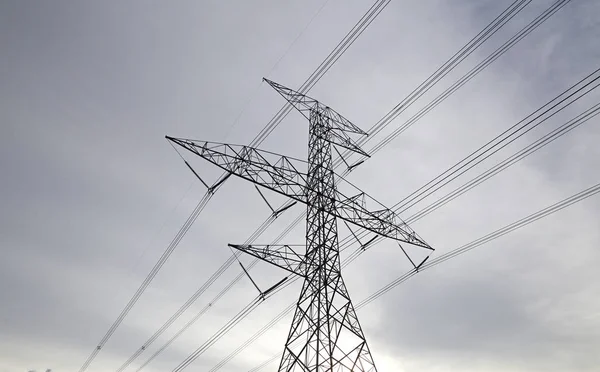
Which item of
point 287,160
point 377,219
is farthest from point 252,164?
point 377,219

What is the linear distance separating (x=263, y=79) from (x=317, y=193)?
277 inches

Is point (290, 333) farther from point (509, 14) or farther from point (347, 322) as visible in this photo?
point (509, 14)

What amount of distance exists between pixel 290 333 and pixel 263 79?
40.6 feet

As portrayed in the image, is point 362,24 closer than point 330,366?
No

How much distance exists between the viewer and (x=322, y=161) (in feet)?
58.5

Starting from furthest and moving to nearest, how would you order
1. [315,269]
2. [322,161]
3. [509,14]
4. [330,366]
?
[322,161]
[315,269]
[509,14]
[330,366]

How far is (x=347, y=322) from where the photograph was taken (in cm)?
1416

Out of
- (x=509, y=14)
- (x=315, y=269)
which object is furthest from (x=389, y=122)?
(x=315, y=269)

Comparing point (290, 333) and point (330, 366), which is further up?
point (290, 333)

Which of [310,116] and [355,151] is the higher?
[310,116]

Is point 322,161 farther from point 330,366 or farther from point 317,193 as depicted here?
point 330,366

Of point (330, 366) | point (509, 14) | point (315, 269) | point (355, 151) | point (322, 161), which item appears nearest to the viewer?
point (330, 366)

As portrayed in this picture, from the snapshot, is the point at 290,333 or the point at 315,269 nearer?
the point at 290,333

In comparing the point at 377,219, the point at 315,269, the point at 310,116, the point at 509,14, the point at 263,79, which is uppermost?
the point at 263,79
